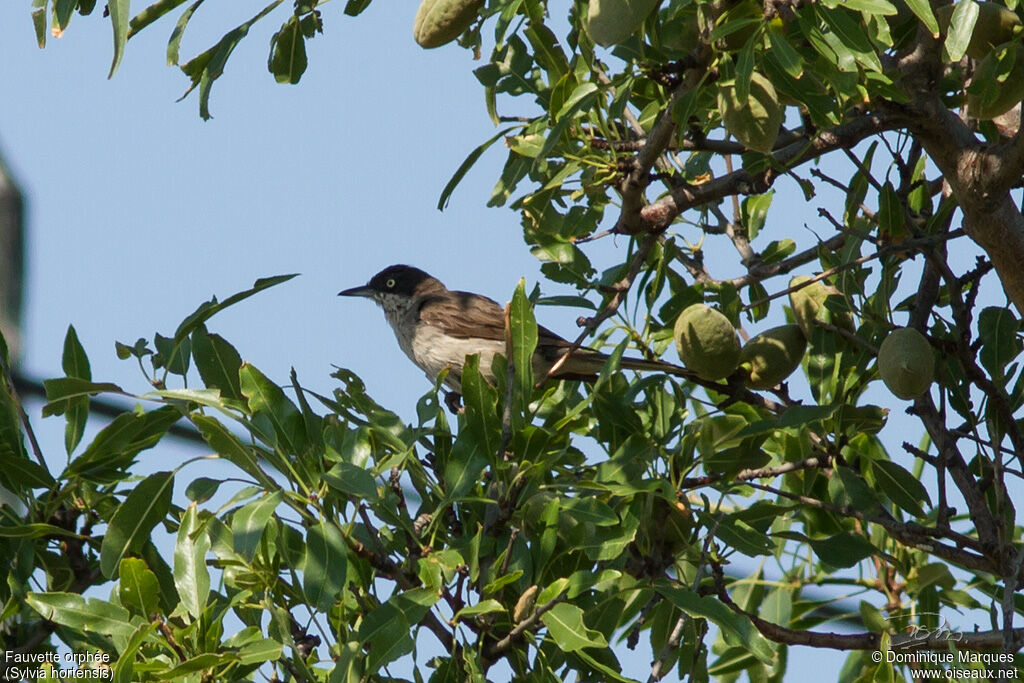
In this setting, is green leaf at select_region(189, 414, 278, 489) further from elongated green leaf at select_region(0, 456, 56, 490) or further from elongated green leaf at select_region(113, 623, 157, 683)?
elongated green leaf at select_region(0, 456, 56, 490)

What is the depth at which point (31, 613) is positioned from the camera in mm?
3543

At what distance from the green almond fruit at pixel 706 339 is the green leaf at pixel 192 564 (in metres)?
1.70

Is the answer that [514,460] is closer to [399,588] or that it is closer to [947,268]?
[399,588]

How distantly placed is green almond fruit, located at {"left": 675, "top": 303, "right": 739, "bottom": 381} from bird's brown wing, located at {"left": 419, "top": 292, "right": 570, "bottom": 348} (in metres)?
3.30

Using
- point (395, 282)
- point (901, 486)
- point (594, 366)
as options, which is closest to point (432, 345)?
point (395, 282)

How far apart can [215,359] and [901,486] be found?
231cm

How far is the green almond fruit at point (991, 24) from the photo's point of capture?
3441mm

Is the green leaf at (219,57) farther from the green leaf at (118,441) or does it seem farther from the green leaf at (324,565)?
the green leaf at (324,565)

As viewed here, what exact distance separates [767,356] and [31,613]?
2.45 meters

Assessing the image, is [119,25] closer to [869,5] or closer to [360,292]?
[869,5]

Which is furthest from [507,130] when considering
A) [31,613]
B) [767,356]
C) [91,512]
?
[31,613]

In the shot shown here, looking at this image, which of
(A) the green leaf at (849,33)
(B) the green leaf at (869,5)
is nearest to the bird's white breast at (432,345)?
(A) the green leaf at (849,33)

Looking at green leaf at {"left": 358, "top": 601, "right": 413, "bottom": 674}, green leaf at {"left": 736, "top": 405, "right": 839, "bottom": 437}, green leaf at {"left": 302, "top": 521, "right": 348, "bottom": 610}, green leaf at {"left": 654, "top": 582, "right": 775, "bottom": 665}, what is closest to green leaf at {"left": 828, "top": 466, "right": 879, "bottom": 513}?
green leaf at {"left": 736, "top": 405, "right": 839, "bottom": 437}

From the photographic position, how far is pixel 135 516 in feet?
9.83
